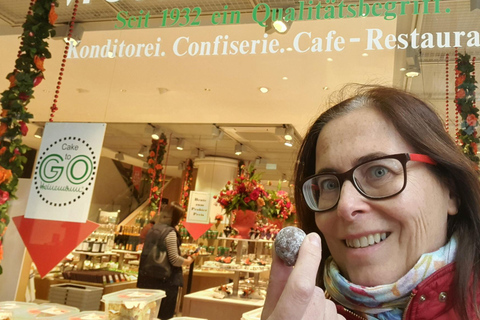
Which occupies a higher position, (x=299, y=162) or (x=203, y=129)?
(x=203, y=129)

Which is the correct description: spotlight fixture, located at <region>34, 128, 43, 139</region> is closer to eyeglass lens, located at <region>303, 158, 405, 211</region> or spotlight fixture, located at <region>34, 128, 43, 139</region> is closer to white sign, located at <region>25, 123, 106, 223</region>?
white sign, located at <region>25, 123, 106, 223</region>

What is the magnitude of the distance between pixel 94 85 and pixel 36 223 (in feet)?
3.83

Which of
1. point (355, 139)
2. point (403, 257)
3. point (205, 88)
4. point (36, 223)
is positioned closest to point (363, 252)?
point (403, 257)

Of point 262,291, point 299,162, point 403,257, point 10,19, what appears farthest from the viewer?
point 262,291

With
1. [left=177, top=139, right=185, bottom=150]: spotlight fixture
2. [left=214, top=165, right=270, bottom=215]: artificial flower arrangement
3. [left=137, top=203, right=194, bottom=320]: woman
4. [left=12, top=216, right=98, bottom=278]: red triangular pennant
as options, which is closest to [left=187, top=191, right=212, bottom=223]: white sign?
[left=177, top=139, right=185, bottom=150]: spotlight fixture

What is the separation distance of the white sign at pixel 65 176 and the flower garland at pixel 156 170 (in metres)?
1.82

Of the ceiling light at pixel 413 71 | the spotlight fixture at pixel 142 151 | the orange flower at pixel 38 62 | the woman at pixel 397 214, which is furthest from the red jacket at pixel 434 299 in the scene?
the spotlight fixture at pixel 142 151

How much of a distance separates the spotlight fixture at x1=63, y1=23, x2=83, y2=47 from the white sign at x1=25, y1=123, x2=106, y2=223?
0.52m

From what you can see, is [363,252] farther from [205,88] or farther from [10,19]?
[10,19]

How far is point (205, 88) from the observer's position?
3195 mm

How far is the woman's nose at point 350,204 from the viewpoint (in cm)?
63

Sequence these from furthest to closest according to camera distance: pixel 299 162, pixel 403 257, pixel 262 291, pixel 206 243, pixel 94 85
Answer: pixel 206 243 → pixel 262 291 → pixel 94 85 → pixel 299 162 → pixel 403 257

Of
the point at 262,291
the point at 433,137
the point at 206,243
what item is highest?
the point at 433,137

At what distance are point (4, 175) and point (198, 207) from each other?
241cm
